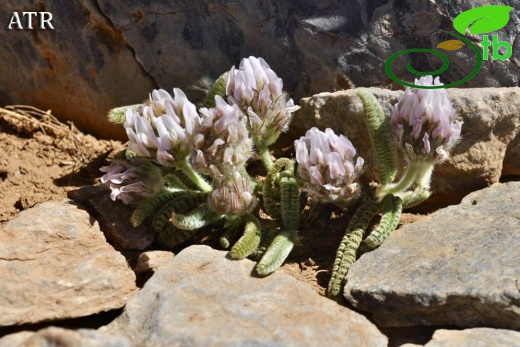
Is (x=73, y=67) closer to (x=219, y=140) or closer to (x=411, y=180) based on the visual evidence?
(x=219, y=140)

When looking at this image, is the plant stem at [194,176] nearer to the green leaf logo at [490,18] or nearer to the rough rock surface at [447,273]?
the rough rock surface at [447,273]

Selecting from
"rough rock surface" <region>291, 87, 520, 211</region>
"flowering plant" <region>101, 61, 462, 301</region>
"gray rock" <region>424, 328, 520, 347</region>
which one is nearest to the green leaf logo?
"rough rock surface" <region>291, 87, 520, 211</region>

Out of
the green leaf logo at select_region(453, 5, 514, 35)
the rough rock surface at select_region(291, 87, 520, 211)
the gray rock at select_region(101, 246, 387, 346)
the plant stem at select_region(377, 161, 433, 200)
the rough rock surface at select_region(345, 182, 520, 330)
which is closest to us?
the gray rock at select_region(101, 246, 387, 346)

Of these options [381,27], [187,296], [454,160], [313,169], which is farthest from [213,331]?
[381,27]

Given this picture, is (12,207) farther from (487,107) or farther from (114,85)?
(487,107)

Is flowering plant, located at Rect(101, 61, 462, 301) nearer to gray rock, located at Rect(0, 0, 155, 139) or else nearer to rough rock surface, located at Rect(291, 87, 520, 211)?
rough rock surface, located at Rect(291, 87, 520, 211)

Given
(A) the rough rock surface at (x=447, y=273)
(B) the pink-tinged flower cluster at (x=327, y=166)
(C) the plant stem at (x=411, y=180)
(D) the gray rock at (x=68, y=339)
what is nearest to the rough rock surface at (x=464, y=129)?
(C) the plant stem at (x=411, y=180)
